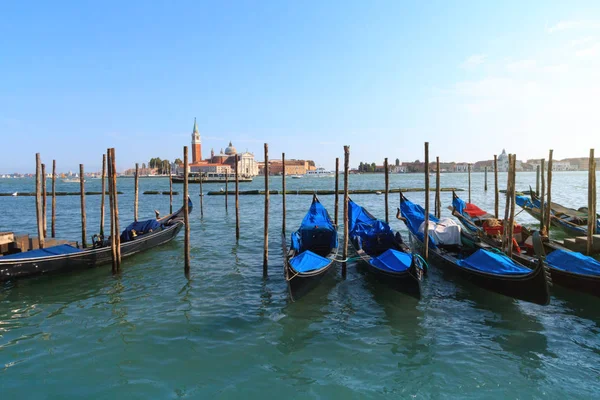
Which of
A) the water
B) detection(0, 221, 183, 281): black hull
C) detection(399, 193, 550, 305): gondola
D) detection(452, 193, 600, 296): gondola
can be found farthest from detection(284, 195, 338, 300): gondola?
detection(0, 221, 183, 281): black hull

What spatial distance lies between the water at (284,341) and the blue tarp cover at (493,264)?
0.54m

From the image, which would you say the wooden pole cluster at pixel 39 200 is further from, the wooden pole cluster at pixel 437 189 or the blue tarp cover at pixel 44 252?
the wooden pole cluster at pixel 437 189

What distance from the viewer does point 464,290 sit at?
7137mm

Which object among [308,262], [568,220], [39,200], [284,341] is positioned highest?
[39,200]

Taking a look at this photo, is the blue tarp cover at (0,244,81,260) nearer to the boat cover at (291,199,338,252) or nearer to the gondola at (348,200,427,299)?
the boat cover at (291,199,338,252)

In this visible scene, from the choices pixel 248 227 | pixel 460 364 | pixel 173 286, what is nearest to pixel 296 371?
pixel 460 364

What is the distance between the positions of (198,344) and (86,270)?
476 cm

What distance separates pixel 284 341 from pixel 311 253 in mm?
2338

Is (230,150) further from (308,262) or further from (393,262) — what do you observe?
(393,262)

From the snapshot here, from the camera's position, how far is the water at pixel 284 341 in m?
4.20

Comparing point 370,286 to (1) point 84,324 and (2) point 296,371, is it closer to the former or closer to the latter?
(2) point 296,371

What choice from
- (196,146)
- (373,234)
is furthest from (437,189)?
(196,146)

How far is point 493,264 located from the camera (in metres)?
6.49

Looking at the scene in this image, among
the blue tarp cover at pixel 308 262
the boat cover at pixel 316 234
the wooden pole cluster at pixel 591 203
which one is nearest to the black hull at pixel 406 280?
the blue tarp cover at pixel 308 262
